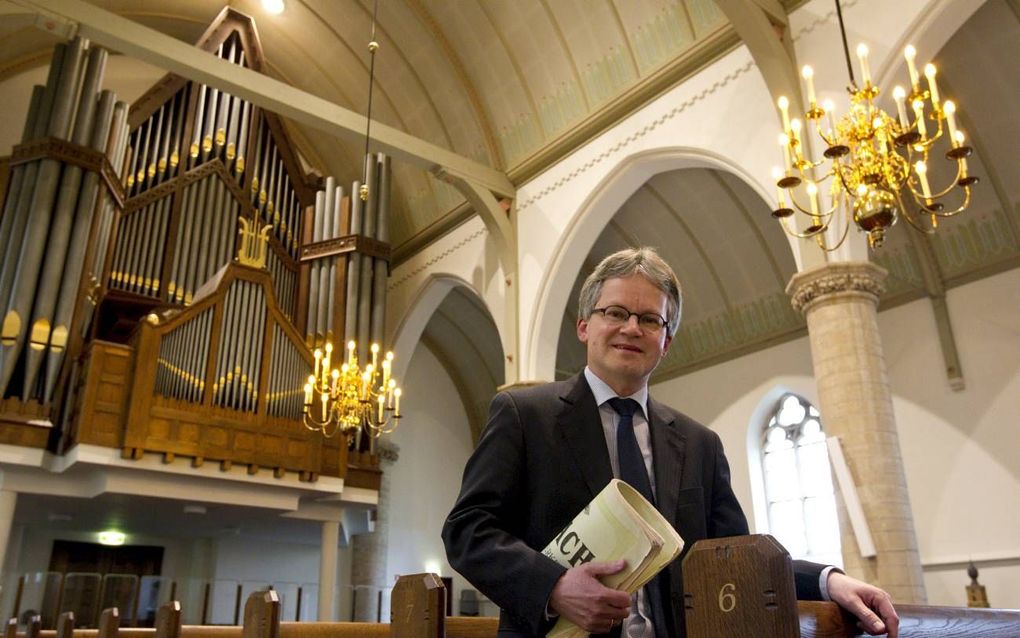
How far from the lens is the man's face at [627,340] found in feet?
5.82

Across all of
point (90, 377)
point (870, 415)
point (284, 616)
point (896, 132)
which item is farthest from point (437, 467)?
point (896, 132)

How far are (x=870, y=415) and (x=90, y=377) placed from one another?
6903 millimetres

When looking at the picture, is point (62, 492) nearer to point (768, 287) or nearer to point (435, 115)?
point (435, 115)

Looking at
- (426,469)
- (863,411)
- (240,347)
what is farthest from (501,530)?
(426,469)

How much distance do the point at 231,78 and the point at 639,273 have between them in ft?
25.3

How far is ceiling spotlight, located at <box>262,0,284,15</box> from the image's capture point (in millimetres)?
11758

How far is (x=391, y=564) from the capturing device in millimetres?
13219

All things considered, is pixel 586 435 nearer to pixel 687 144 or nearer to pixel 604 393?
pixel 604 393

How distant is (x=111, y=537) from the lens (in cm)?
1145

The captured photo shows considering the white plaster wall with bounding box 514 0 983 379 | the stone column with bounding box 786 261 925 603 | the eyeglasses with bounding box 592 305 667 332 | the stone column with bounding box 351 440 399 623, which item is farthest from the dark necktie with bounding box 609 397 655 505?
the stone column with bounding box 351 440 399 623

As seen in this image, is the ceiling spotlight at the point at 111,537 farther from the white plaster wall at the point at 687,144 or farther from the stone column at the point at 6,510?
the white plaster wall at the point at 687,144

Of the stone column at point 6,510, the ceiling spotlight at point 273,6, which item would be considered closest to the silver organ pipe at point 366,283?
the ceiling spotlight at point 273,6

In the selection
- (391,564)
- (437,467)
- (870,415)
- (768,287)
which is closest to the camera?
(870,415)

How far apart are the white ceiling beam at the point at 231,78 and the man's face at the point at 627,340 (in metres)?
7.56
